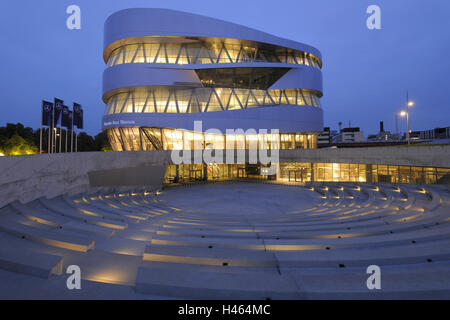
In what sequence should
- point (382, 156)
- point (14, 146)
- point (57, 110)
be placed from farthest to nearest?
1. point (14, 146)
2. point (382, 156)
3. point (57, 110)

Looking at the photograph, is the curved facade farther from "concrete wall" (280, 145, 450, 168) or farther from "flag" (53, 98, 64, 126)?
"flag" (53, 98, 64, 126)

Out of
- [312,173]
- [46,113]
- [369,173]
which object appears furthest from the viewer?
[312,173]

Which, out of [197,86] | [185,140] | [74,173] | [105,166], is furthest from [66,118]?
[197,86]

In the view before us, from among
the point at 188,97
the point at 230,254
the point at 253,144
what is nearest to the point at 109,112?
the point at 188,97

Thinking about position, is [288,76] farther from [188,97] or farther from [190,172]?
[190,172]

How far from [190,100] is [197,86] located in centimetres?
280

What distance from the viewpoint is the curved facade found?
38.3m

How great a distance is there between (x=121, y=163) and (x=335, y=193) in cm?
2186

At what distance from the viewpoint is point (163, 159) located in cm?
2822

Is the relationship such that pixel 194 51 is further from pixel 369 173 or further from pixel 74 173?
pixel 369 173

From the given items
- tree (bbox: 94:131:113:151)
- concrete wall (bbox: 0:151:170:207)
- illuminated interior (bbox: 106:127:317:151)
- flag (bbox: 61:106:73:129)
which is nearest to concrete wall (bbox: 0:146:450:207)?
concrete wall (bbox: 0:151:170:207)

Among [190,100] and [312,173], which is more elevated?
[190,100]

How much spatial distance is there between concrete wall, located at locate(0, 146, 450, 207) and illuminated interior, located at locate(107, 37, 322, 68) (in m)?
20.7

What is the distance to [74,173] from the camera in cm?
1688
